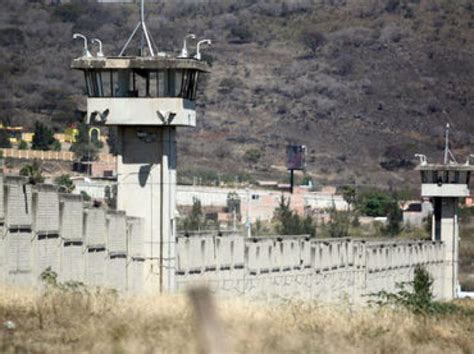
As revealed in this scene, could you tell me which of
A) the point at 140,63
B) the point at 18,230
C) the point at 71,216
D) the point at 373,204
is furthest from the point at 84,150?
the point at 18,230

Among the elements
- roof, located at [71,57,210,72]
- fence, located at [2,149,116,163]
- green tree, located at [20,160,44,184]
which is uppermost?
fence, located at [2,149,116,163]

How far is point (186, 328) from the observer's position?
1133 inches

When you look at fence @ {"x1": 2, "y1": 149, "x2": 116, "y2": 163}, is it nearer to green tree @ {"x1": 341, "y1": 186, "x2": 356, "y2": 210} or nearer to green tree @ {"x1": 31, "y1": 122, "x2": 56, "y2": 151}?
green tree @ {"x1": 31, "y1": 122, "x2": 56, "y2": 151}

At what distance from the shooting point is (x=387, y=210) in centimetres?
17375

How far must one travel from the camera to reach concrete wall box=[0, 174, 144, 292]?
44.1 m

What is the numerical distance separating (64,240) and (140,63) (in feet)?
27.6

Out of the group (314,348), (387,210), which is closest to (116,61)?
(314,348)

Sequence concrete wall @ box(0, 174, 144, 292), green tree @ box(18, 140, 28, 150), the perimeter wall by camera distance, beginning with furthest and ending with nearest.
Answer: green tree @ box(18, 140, 28, 150) → the perimeter wall → concrete wall @ box(0, 174, 144, 292)

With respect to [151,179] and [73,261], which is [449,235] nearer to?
[151,179]

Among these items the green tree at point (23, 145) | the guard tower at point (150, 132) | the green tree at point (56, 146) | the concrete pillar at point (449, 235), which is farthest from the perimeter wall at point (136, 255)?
the green tree at point (56, 146)

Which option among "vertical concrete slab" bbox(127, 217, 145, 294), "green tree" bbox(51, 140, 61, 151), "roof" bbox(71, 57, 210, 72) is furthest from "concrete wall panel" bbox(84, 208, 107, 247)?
"green tree" bbox(51, 140, 61, 151)

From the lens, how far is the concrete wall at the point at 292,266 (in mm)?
60062

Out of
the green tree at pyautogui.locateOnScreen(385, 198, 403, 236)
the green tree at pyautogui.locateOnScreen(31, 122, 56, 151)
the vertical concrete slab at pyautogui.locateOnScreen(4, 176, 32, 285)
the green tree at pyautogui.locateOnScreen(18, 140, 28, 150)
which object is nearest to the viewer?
the vertical concrete slab at pyautogui.locateOnScreen(4, 176, 32, 285)

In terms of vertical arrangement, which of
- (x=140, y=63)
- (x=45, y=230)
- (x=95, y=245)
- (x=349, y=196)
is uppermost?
(x=140, y=63)
